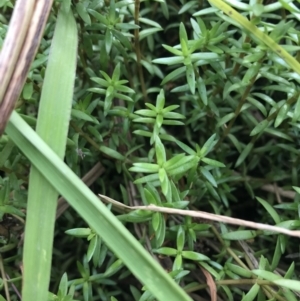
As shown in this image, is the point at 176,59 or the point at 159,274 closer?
the point at 159,274

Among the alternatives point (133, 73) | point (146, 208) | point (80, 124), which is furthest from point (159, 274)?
point (133, 73)

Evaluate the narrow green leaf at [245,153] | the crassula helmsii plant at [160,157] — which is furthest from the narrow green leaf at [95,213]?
the narrow green leaf at [245,153]

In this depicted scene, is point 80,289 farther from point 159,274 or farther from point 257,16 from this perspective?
point 257,16

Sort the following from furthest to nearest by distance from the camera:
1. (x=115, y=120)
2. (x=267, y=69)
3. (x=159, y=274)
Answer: (x=115, y=120) < (x=267, y=69) < (x=159, y=274)

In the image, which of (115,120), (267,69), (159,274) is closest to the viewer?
(159,274)

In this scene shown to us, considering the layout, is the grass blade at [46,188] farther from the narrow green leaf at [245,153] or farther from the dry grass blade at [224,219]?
the narrow green leaf at [245,153]

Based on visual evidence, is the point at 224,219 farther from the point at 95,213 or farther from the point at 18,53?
the point at 18,53
